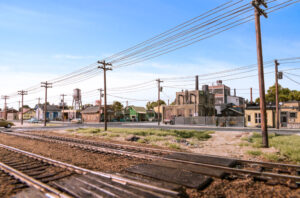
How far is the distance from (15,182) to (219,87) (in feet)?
272

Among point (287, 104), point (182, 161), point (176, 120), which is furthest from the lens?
point (176, 120)

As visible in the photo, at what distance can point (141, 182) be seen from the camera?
5605mm

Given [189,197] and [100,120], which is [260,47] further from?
[100,120]

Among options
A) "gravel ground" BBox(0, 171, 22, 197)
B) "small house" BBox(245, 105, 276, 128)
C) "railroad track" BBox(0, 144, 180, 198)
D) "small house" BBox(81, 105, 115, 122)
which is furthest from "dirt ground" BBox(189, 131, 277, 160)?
"small house" BBox(81, 105, 115, 122)

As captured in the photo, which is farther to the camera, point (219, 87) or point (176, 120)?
point (219, 87)

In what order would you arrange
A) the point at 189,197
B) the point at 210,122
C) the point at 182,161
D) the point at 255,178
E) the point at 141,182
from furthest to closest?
1. the point at 210,122
2. the point at 182,161
3. the point at 255,178
4. the point at 141,182
5. the point at 189,197

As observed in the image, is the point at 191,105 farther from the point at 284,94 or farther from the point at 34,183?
the point at 34,183

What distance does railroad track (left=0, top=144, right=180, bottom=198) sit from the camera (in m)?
4.97

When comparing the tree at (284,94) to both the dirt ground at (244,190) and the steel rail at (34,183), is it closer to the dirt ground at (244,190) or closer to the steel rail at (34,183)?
the dirt ground at (244,190)

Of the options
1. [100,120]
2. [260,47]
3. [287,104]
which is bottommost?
[100,120]

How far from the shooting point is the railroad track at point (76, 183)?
4973mm

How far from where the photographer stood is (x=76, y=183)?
5.80 m

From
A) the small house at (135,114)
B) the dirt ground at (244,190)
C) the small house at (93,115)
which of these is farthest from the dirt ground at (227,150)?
the small house at (135,114)

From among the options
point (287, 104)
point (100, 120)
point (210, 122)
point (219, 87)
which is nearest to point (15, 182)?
point (210, 122)
